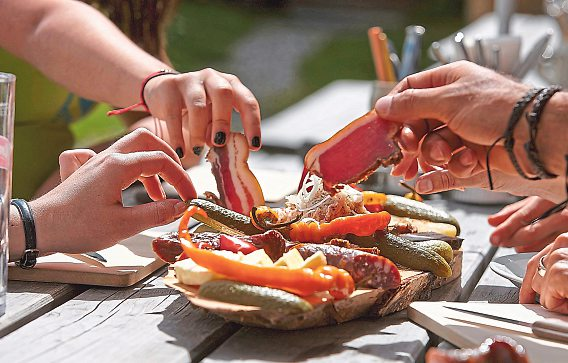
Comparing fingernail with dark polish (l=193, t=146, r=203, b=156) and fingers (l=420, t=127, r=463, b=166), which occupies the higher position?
fingers (l=420, t=127, r=463, b=166)

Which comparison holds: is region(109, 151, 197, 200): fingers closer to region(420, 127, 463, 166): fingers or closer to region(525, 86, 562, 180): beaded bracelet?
region(420, 127, 463, 166): fingers

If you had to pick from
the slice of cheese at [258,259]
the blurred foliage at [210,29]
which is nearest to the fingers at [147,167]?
the slice of cheese at [258,259]

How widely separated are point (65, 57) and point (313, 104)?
1822 mm

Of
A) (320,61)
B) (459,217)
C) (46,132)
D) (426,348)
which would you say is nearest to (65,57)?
(46,132)

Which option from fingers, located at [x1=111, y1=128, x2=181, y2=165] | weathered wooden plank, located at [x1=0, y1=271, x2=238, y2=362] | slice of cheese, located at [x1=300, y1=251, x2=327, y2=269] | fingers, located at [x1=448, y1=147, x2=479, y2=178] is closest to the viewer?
weathered wooden plank, located at [x1=0, y1=271, x2=238, y2=362]

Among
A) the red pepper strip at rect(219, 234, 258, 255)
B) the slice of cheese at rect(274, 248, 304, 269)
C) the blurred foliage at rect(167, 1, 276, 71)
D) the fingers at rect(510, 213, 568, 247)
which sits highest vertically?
the slice of cheese at rect(274, 248, 304, 269)

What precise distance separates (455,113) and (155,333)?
65cm

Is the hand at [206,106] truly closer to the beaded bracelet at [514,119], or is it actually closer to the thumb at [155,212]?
the thumb at [155,212]

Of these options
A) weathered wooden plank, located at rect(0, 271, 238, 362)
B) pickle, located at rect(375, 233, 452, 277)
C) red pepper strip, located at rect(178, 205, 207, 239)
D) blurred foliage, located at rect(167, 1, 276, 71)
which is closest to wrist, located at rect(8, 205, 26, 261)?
weathered wooden plank, located at rect(0, 271, 238, 362)

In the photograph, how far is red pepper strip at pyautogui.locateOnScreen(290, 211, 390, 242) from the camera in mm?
1854

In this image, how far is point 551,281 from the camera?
1665 millimetres

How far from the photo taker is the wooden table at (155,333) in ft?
4.91

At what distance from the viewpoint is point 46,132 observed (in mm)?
3180

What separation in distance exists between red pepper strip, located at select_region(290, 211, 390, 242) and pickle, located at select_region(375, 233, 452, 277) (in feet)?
0.10
